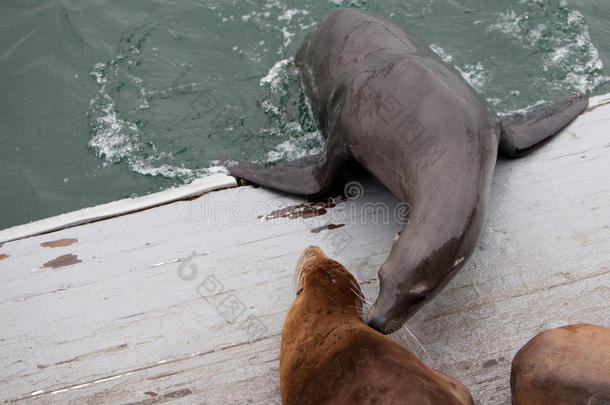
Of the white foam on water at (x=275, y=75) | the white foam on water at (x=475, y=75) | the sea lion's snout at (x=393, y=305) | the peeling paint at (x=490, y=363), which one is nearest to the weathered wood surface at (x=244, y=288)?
the peeling paint at (x=490, y=363)

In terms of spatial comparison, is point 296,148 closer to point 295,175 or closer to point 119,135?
point 295,175

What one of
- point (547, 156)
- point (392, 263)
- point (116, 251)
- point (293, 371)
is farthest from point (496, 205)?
point (116, 251)

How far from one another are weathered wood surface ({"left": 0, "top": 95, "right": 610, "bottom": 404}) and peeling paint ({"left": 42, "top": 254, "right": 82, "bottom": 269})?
0.09 ft

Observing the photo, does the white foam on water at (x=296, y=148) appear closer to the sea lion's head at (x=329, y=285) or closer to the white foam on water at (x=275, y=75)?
the white foam on water at (x=275, y=75)

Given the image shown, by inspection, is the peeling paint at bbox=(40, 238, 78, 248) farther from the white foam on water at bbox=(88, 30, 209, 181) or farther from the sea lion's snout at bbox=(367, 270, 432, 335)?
the sea lion's snout at bbox=(367, 270, 432, 335)

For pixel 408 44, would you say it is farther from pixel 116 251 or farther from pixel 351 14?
pixel 116 251

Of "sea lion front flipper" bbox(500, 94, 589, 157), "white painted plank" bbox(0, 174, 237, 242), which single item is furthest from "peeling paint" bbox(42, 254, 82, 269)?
"sea lion front flipper" bbox(500, 94, 589, 157)

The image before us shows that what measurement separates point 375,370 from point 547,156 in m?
2.25

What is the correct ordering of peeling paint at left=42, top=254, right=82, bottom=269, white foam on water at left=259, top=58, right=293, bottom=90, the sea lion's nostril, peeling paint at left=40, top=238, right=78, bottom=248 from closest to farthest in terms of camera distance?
the sea lion's nostril, peeling paint at left=42, top=254, right=82, bottom=269, peeling paint at left=40, top=238, right=78, bottom=248, white foam on water at left=259, top=58, right=293, bottom=90

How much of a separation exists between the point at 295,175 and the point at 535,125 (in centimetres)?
172

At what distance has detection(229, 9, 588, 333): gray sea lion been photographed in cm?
283

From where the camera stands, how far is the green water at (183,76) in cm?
545

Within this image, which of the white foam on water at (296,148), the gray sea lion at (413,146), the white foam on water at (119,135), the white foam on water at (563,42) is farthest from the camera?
the white foam on water at (563,42)

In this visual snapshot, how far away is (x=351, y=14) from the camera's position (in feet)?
16.5
